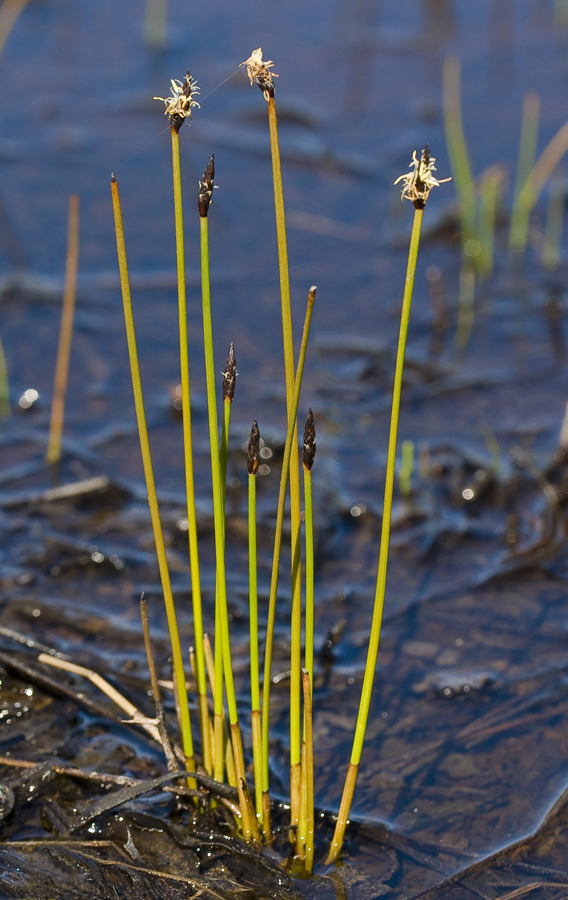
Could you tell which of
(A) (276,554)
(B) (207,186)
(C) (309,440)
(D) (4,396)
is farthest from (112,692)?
(D) (4,396)

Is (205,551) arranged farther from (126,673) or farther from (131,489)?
(126,673)

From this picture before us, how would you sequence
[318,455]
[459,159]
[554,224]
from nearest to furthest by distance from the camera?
[318,455], [459,159], [554,224]

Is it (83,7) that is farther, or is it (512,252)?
(83,7)

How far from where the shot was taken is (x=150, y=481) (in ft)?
5.54

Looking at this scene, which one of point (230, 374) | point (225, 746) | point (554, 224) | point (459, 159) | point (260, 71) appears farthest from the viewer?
point (554, 224)

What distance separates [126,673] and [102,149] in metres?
3.89

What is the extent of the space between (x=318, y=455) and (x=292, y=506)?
1847 millimetres

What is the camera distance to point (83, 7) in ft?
23.3

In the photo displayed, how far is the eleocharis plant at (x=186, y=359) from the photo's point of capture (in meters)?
1.39

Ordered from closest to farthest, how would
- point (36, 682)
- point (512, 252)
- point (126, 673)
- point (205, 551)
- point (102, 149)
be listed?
point (36, 682) → point (126, 673) → point (205, 551) → point (512, 252) → point (102, 149)

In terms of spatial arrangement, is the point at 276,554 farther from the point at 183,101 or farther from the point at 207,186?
the point at 183,101

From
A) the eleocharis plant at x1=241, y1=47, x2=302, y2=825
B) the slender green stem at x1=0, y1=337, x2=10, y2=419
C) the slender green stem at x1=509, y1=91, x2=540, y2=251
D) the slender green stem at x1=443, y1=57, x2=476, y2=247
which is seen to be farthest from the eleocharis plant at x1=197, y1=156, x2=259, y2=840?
the slender green stem at x1=509, y1=91, x2=540, y2=251

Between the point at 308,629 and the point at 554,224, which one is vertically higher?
the point at 554,224

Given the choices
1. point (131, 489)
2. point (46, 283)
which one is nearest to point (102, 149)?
point (46, 283)
